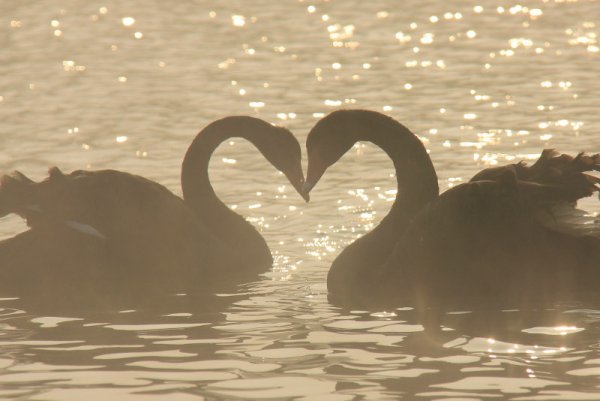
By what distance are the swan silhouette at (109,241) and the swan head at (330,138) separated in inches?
49.8

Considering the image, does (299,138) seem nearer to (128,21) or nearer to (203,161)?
(203,161)

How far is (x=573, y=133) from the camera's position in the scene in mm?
18812

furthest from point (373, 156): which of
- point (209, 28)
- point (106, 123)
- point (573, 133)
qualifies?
point (209, 28)

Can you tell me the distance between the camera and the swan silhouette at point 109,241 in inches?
504

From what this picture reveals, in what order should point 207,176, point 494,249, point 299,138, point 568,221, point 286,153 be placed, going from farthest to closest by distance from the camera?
point 299,138
point 207,176
point 286,153
point 494,249
point 568,221

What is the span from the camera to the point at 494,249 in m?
11.7

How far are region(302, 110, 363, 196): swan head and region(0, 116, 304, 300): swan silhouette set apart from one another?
1.27 metres

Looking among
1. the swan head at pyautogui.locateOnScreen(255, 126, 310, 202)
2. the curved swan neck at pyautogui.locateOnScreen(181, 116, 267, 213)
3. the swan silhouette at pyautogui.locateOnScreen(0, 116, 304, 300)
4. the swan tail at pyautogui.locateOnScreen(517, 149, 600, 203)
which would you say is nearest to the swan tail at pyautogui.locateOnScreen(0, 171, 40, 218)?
the swan silhouette at pyautogui.locateOnScreen(0, 116, 304, 300)

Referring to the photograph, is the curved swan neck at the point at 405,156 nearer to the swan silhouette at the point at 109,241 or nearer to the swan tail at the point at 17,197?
the swan silhouette at the point at 109,241

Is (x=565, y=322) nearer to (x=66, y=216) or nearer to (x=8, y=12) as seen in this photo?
(x=66, y=216)

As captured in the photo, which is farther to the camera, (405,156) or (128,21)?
(128,21)

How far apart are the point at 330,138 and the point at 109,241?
184 centimetres

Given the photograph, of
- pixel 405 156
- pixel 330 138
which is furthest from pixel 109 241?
pixel 405 156

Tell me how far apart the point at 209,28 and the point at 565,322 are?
66.8 ft
